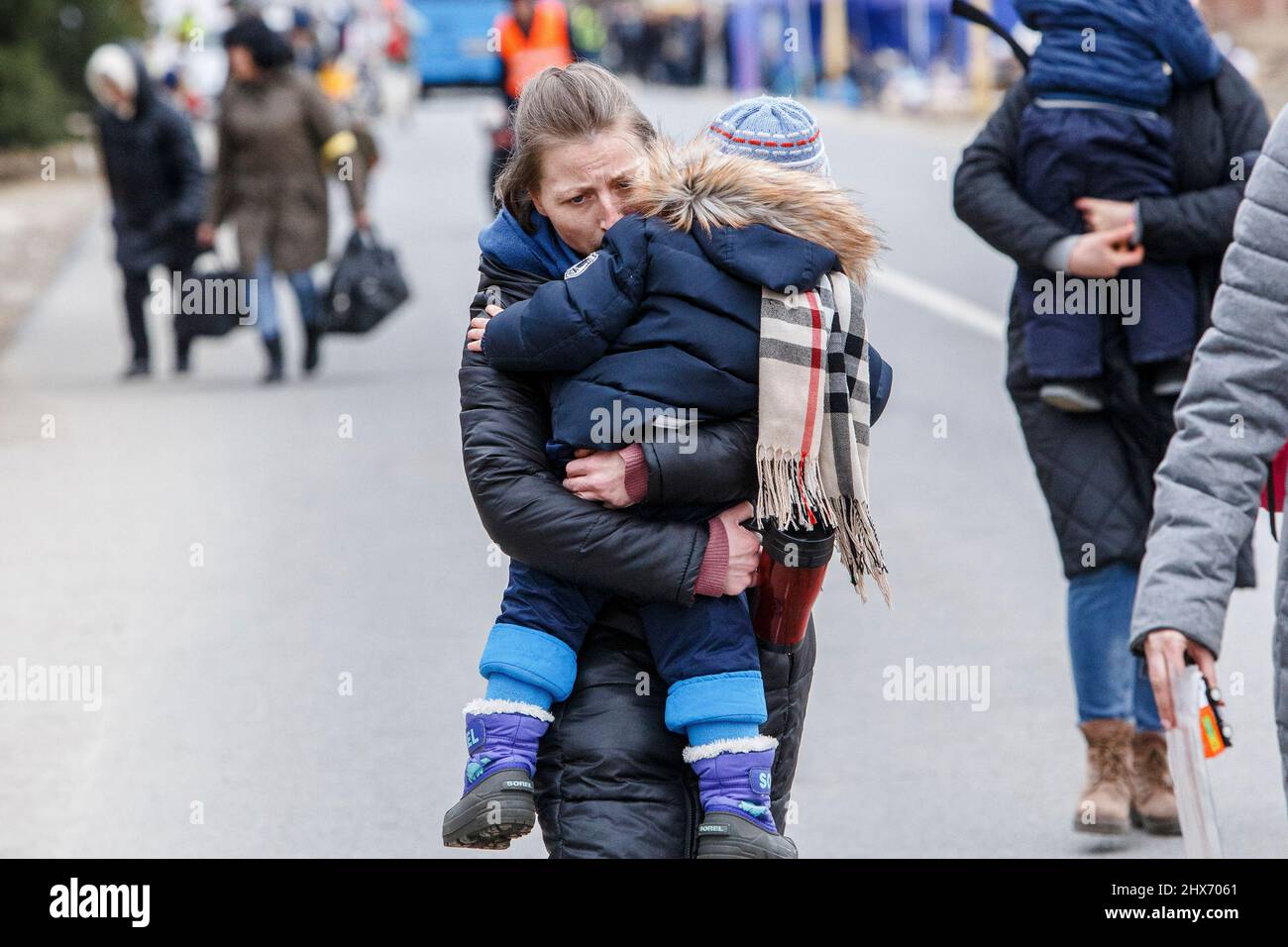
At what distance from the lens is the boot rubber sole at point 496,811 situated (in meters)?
3.12

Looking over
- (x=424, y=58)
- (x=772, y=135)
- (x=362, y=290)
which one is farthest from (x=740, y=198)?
(x=424, y=58)

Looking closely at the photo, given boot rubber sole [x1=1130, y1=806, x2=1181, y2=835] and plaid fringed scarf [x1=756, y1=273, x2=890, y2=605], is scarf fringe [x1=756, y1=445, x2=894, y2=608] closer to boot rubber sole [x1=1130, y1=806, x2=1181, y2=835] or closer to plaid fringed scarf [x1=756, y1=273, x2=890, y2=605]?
plaid fringed scarf [x1=756, y1=273, x2=890, y2=605]

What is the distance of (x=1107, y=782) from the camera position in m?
5.24

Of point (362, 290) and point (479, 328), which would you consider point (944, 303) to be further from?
point (479, 328)

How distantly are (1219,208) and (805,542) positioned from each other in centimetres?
210

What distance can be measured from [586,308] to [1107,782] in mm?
2655

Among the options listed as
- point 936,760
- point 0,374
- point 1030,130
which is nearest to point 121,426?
point 0,374

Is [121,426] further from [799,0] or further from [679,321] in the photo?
[799,0]

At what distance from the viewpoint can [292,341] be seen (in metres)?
14.8

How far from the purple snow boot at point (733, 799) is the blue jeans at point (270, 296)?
9.81 meters

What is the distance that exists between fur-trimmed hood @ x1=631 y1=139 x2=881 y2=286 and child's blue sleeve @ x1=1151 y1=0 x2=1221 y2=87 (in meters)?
1.93

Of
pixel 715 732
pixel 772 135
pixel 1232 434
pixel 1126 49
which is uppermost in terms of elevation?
pixel 1126 49

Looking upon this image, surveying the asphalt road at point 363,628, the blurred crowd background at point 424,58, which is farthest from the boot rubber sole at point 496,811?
the blurred crowd background at point 424,58

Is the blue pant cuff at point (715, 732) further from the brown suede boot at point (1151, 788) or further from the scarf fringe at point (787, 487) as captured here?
the brown suede boot at point (1151, 788)
